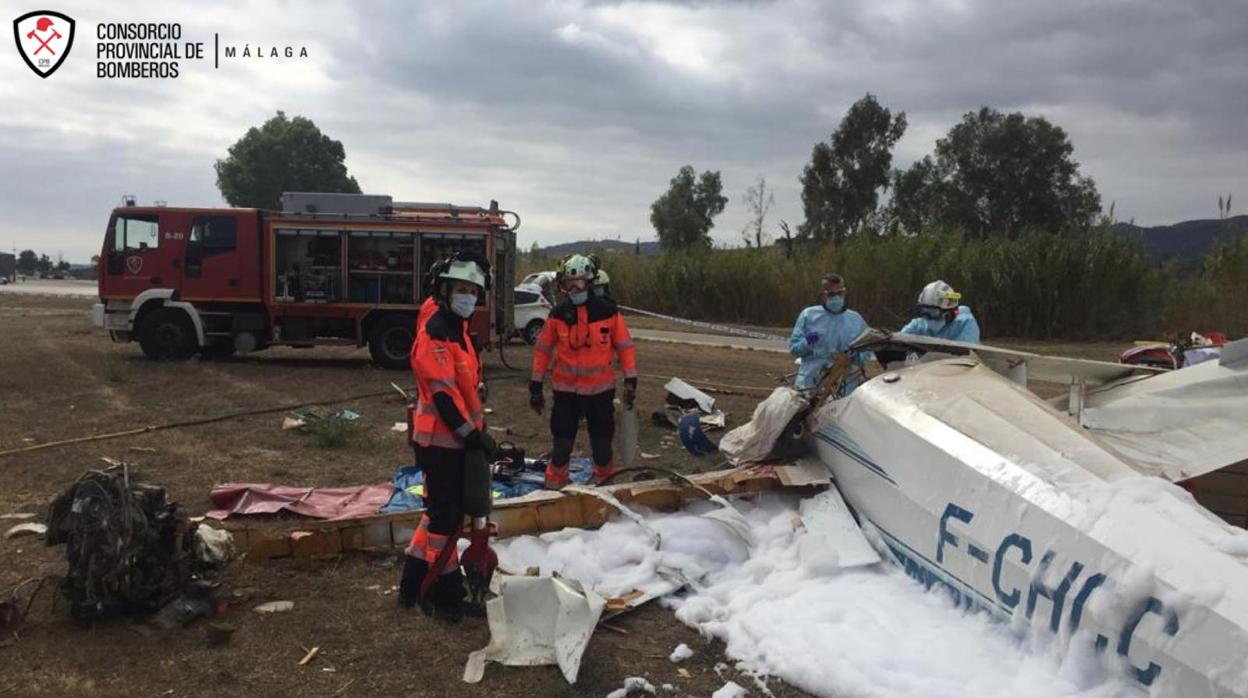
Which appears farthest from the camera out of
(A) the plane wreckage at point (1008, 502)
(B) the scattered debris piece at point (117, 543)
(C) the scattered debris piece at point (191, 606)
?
(C) the scattered debris piece at point (191, 606)

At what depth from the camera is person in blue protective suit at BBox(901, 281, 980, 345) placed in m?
6.63

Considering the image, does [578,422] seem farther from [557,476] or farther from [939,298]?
[939,298]

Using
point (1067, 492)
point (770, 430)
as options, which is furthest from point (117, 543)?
point (1067, 492)

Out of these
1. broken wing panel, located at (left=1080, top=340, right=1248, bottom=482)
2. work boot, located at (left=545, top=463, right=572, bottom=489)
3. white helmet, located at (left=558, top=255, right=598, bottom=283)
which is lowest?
work boot, located at (left=545, top=463, right=572, bottom=489)

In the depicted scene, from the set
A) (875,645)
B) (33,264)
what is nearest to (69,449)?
(875,645)

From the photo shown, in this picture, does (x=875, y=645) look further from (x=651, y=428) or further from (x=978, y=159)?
(x=978, y=159)

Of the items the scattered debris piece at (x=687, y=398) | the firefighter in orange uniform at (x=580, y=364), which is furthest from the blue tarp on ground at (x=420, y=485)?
the scattered debris piece at (x=687, y=398)

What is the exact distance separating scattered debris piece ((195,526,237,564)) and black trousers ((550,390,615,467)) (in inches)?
95.4

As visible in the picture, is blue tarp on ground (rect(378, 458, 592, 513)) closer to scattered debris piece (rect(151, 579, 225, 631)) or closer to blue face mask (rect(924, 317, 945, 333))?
scattered debris piece (rect(151, 579, 225, 631))

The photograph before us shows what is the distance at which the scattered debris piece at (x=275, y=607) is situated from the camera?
13.1 feet

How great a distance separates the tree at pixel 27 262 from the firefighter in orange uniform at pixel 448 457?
8813 cm

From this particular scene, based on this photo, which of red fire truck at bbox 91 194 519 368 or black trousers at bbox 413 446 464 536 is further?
red fire truck at bbox 91 194 519 368

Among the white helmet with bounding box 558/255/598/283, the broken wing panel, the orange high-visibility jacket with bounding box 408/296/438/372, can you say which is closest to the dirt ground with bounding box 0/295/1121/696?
the orange high-visibility jacket with bounding box 408/296/438/372

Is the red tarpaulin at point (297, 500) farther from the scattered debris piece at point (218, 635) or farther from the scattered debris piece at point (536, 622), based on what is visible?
the scattered debris piece at point (536, 622)
